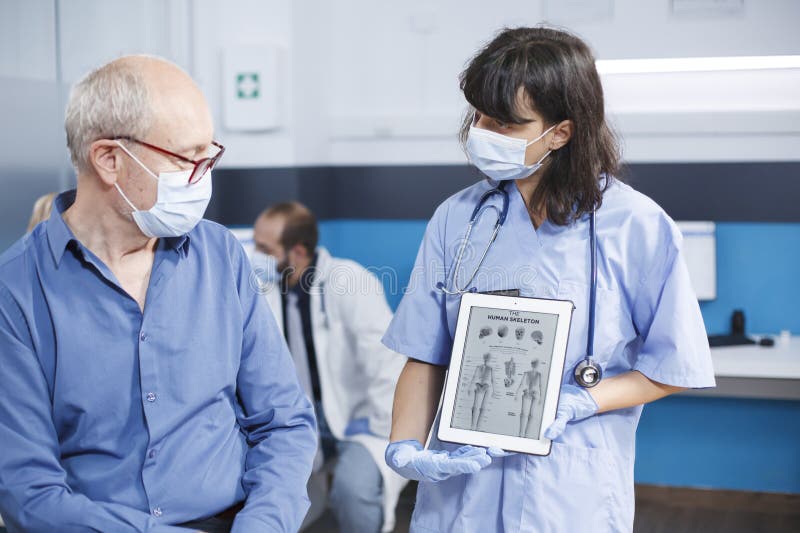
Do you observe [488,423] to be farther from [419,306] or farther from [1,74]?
[1,74]

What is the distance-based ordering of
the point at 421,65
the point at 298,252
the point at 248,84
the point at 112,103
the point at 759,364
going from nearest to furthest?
1. the point at 112,103
2. the point at 759,364
3. the point at 298,252
4. the point at 248,84
5. the point at 421,65

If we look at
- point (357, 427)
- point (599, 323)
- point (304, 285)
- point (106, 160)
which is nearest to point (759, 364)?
point (357, 427)

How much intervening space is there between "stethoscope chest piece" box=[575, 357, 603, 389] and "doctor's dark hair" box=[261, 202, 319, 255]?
5.54ft

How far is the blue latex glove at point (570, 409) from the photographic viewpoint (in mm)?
1274

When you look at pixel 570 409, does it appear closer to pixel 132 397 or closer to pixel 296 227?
pixel 132 397

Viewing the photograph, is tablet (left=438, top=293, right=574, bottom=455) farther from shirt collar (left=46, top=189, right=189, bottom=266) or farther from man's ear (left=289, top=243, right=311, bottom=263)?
man's ear (left=289, top=243, right=311, bottom=263)

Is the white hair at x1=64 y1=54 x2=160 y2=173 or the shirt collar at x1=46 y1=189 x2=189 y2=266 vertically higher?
the white hair at x1=64 y1=54 x2=160 y2=173

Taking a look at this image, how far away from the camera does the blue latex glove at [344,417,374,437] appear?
2.78m

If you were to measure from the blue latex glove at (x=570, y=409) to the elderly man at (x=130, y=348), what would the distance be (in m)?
0.42

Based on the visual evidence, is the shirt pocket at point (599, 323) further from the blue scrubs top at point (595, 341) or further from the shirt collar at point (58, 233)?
the shirt collar at point (58, 233)

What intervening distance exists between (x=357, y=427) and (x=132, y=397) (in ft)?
5.47

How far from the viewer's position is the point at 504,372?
1348 mm

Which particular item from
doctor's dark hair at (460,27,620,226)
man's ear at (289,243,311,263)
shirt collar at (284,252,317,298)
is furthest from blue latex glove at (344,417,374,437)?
doctor's dark hair at (460,27,620,226)

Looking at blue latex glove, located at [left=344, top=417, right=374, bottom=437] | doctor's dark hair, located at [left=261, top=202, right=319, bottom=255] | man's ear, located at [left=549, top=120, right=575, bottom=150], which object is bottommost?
blue latex glove, located at [left=344, top=417, right=374, bottom=437]
